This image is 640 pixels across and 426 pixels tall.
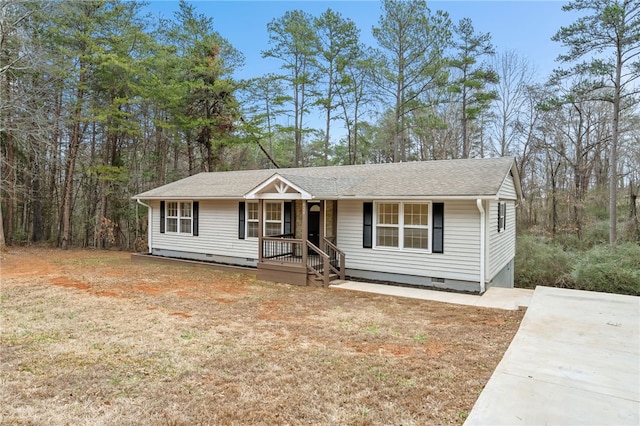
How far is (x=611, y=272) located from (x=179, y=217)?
1380 centimetres

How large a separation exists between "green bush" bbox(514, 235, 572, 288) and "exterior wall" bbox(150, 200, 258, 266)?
1018 centimetres

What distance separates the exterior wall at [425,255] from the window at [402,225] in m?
0.24

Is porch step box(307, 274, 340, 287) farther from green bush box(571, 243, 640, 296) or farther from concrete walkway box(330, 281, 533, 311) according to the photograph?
green bush box(571, 243, 640, 296)

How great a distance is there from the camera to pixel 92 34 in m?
15.5

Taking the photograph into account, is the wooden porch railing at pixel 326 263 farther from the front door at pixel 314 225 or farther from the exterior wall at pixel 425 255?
the front door at pixel 314 225

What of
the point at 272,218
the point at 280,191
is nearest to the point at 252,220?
the point at 272,218

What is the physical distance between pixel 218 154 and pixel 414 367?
58.6 ft

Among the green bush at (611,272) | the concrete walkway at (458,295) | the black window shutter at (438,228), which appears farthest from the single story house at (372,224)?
the green bush at (611,272)

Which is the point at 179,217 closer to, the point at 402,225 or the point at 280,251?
the point at 280,251

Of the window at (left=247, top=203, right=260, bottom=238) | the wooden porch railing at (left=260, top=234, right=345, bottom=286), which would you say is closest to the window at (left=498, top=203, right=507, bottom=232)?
the wooden porch railing at (left=260, top=234, right=345, bottom=286)

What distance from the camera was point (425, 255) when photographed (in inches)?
356

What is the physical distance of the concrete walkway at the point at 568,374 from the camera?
10.5 feet

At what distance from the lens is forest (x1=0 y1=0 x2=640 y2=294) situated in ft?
45.6

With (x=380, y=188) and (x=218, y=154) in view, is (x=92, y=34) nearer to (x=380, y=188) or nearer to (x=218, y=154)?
(x=218, y=154)
